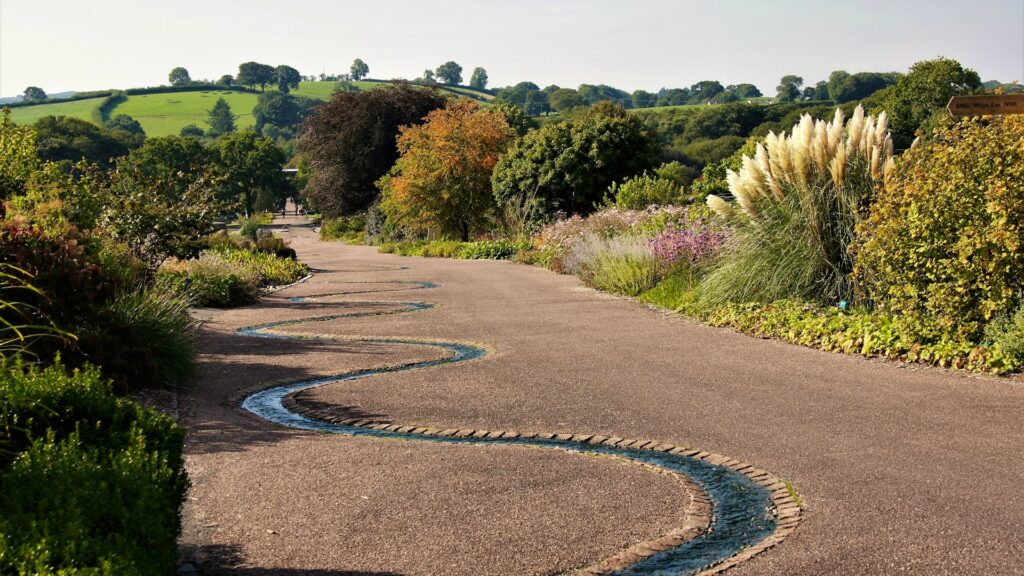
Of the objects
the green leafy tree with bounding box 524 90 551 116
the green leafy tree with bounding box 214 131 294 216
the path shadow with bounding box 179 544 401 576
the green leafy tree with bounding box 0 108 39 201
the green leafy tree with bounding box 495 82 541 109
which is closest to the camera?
the path shadow with bounding box 179 544 401 576

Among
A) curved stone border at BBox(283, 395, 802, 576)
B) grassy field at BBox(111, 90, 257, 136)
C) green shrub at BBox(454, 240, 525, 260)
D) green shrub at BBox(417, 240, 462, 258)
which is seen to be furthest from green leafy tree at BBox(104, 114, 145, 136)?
curved stone border at BBox(283, 395, 802, 576)

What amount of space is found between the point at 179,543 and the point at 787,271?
8.71m

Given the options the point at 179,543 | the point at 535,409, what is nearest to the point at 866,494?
the point at 535,409

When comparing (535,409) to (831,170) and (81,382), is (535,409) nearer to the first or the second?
(81,382)

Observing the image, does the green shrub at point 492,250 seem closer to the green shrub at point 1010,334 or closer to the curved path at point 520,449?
the curved path at point 520,449

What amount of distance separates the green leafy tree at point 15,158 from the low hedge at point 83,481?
9.98 m

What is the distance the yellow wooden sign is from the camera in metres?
10.3

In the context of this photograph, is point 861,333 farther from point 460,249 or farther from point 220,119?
point 220,119

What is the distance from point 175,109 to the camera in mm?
142125

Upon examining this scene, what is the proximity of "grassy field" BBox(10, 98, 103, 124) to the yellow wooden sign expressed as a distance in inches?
5077

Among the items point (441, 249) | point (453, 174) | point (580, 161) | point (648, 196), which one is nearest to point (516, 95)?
point (453, 174)

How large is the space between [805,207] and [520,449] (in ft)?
21.6

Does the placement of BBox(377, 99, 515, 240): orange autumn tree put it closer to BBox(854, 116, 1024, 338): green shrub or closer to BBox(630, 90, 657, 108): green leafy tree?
BBox(854, 116, 1024, 338): green shrub

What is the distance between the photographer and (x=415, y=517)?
486 cm
